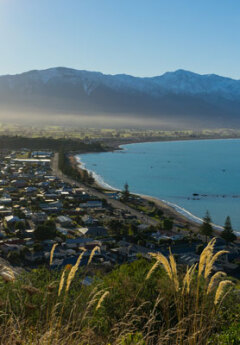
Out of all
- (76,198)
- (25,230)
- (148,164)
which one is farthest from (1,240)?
(148,164)

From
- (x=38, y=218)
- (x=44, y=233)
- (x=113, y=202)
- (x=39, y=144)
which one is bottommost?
(x=113, y=202)

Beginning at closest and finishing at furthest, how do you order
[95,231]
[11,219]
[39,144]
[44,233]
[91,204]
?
[44,233] → [95,231] → [11,219] → [91,204] → [39,144]

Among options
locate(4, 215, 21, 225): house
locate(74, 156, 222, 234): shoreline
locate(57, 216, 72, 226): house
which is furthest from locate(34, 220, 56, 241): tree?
locate(74, 156, 222, 234): shoreline

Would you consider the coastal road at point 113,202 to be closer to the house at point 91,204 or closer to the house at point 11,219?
the house at point 91,204

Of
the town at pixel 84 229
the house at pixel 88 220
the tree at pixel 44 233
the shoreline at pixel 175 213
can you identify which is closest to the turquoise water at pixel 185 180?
the shoreline at pixel 175 213

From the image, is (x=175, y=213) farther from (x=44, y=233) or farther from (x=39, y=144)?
(x=39, y=144)

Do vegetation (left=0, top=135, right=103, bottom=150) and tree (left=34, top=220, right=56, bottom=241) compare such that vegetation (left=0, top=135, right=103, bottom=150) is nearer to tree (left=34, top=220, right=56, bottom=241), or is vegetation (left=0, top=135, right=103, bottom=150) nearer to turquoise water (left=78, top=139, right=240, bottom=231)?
turquoise water (left=78, top=139, right=240, bottom=231)

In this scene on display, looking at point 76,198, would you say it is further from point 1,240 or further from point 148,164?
point 148,164

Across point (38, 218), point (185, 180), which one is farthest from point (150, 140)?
point (38, 218)
